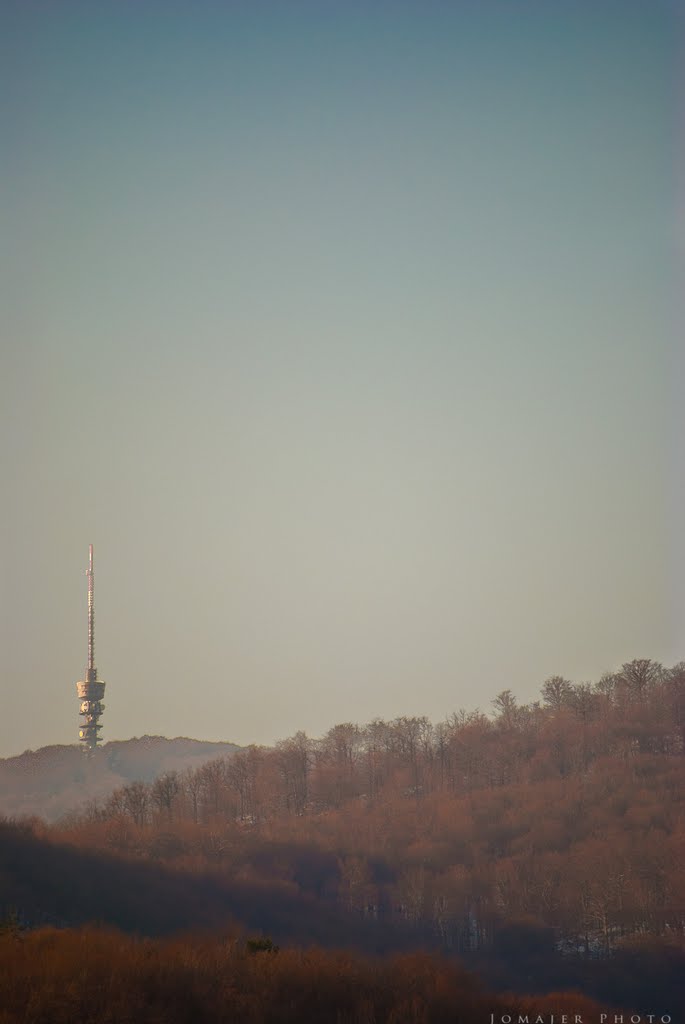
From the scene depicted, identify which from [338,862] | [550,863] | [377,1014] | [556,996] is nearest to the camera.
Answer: [377,1014]

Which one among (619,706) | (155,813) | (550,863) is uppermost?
(619,706)

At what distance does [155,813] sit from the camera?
563ft

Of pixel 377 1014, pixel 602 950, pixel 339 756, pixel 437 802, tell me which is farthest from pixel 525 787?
pixel 377 1014

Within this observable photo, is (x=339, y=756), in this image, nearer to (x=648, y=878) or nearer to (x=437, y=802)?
(x=437, y=802)

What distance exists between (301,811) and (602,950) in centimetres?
7569

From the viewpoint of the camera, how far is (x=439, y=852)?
498 feet

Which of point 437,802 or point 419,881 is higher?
point 437,802

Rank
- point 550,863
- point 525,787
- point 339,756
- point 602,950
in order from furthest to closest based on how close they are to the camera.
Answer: point 339,756, point 525,787, point 550,863, point 602,950

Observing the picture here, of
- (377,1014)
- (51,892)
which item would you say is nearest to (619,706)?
(51,892)

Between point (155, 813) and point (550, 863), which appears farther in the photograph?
point (155, 813)

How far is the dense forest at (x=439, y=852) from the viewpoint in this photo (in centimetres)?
11350

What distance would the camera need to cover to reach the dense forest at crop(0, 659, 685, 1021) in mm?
113500

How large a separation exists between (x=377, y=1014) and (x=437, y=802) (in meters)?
117

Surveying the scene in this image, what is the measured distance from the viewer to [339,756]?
197 m
